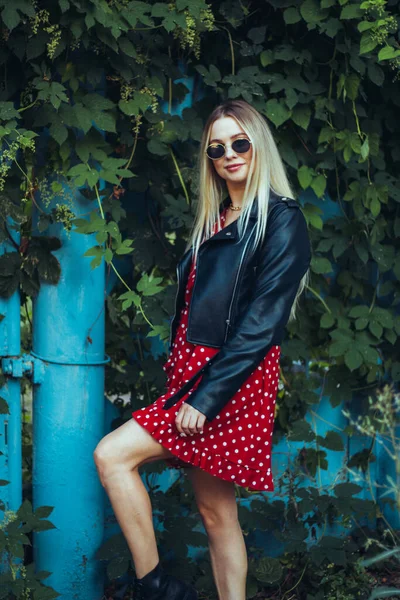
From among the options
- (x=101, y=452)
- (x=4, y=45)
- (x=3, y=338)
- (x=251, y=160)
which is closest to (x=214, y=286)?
(x=251, y=160)

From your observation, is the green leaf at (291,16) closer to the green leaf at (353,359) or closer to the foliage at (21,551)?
the green leaf at (353,359)

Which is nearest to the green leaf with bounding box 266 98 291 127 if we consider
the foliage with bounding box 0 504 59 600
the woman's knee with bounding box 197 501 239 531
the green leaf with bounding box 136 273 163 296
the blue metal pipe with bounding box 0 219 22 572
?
the green leaf with bounding box 136 273 163 296

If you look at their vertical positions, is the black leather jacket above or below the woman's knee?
above

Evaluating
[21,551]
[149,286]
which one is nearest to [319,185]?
[149,286]

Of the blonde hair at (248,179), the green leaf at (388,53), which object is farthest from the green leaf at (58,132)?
the green leaf at (388,53)

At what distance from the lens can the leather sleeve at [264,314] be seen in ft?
8.30

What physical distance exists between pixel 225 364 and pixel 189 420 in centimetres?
20

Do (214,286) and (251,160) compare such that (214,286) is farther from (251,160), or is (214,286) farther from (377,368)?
(377,368)

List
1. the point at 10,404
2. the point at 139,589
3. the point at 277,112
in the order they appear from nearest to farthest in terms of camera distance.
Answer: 1. the point at 139,589
2. the point at 10,404
3. the point at 277,112

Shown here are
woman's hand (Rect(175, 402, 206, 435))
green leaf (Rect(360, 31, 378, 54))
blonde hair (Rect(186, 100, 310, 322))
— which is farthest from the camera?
green leaf (Rect(360, 31, 378, 54))

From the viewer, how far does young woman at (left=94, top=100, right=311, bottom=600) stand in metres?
2.57

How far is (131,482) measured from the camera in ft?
8.43

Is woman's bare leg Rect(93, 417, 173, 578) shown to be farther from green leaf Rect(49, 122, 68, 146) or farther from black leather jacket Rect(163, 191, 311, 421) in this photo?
green leaf Rect(49, 122, 68, 146)

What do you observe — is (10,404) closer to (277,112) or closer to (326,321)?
(326,321)
